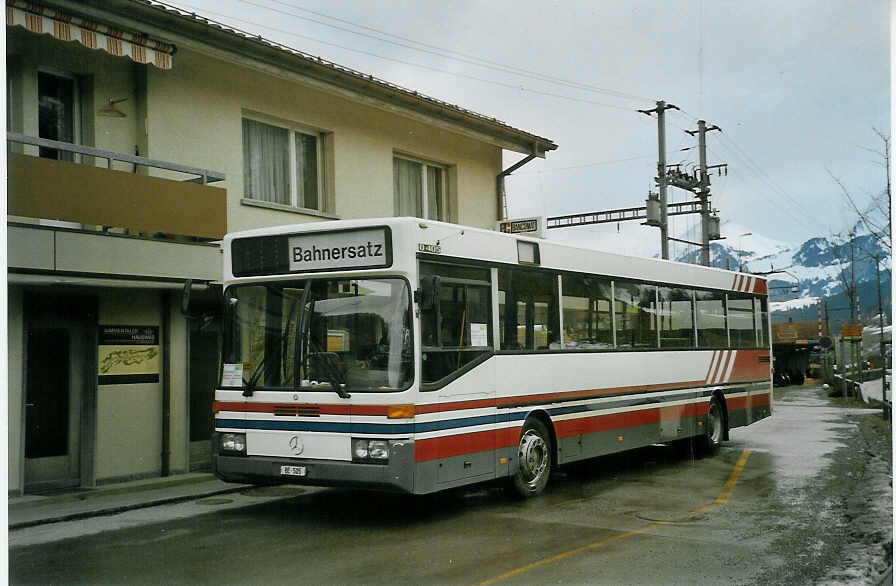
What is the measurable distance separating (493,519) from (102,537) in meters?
3.71

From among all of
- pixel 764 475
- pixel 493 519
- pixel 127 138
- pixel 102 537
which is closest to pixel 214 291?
pixel 127 138

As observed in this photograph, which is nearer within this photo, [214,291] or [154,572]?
[154,572]

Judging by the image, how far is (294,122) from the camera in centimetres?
1535

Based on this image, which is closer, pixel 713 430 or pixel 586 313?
pixel 586 313

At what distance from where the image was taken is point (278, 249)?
948cm

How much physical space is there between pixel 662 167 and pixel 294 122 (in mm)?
16789

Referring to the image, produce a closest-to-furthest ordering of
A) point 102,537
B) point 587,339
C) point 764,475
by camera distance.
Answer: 1. point 102,537
2. point 587,339
3. point 764,475

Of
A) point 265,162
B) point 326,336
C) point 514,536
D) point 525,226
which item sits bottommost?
point 514,536

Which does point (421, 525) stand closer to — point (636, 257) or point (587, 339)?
point (587, 339)

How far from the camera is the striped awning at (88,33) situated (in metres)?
10.2

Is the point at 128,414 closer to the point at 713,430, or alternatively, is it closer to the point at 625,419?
the point at 625,419

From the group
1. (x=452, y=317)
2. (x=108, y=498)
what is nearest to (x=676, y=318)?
(x=452, y=317)

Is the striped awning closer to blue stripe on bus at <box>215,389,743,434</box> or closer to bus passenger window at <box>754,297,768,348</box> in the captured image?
blue stripe on bus at <box>215,389,743,434</box>

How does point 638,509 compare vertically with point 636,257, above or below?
below
